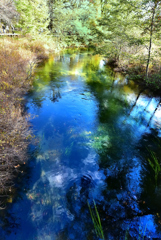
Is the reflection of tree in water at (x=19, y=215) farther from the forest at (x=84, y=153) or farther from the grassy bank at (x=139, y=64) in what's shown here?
the grassy bank at (x=139, y=64)

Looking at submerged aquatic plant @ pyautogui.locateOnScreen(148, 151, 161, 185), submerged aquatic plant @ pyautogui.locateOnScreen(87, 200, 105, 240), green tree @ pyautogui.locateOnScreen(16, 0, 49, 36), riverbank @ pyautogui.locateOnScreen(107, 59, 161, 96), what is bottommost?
submerged aquatic plant @ pyautogui.locateOnScreen(87, 200, 105, 240)

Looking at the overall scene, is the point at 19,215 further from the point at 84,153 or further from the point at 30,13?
the point at 30,13

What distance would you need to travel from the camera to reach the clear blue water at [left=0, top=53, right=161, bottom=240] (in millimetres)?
4367

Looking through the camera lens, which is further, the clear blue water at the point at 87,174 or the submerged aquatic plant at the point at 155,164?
the submerged aquatic plant at the point at 155,164

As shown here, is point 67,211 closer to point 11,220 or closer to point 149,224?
point 11,220

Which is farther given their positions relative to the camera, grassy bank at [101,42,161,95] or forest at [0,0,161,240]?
grassy bank at [101,42,161,95]

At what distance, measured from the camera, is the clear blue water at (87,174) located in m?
4.37

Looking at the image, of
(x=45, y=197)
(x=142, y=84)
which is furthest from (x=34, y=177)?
(x=142, y=84)

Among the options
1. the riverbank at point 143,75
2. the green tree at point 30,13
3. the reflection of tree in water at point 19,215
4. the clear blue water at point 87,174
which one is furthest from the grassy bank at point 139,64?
the reflection of tree in water at point 19,215

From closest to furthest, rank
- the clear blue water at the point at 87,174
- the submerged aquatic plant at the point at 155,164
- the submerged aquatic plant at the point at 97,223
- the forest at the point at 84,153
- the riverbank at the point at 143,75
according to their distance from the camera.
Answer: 1. the submerged aquatic plant at the point at 97,223
2. the clear blue water at the point at 87,174
3. the forest at the point at 84,153
4. the submerged aquatic plant at the point at 155,164
5. the riverbank at the point at 143,75

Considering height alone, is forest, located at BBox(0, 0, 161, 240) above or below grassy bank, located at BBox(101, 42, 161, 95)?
below

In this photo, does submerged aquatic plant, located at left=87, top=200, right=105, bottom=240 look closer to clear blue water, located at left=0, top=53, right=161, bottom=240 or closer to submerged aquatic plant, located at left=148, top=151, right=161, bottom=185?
clear blue water, located at left=0, top=53, right=161, bottom=240

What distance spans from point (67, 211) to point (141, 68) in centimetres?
1761

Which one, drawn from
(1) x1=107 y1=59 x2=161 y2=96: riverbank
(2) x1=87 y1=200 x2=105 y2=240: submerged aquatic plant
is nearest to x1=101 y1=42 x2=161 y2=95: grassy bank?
(1) x1=107 y1=59 x2=161 y2=96: riverbank
